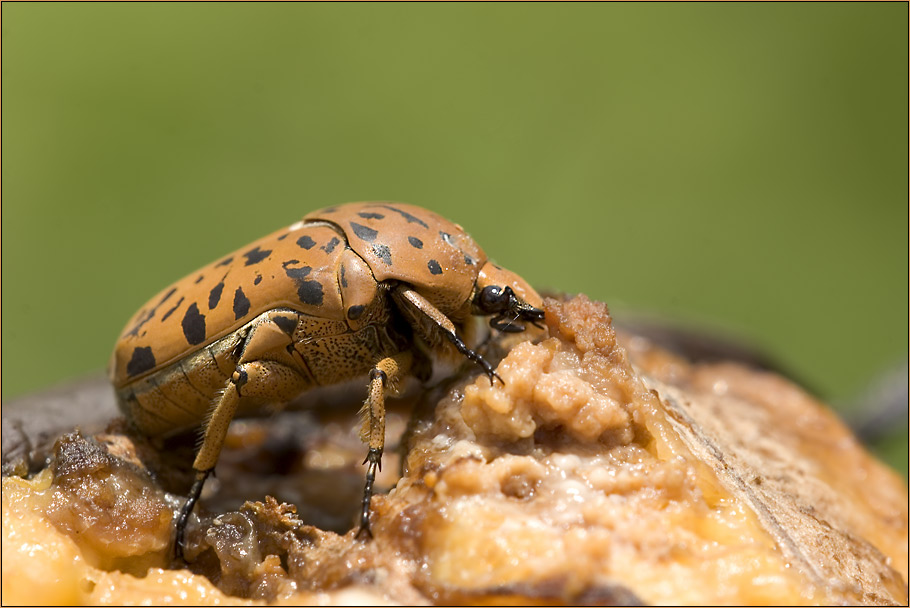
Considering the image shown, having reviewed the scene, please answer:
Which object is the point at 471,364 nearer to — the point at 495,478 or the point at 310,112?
the point at 495,478

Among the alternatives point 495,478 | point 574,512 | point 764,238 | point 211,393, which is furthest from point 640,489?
point 764,238

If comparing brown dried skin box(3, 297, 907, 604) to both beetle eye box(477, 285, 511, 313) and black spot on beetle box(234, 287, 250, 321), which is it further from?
black spot on beetle box(234, 287, 250, 321)

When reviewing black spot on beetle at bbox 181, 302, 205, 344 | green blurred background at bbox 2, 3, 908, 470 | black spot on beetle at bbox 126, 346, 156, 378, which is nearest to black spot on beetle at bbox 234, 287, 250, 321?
black spot on beetle at bbox 181, 302, 205, 344

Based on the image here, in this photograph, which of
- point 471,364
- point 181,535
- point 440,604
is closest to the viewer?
point 440,604

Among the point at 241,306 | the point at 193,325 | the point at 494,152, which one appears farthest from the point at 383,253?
the point at 494,152

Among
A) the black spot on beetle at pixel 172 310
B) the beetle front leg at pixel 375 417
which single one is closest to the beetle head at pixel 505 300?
the beetle front leg at pixel 375 417

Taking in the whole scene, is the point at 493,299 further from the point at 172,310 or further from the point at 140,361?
the point at 140,361
